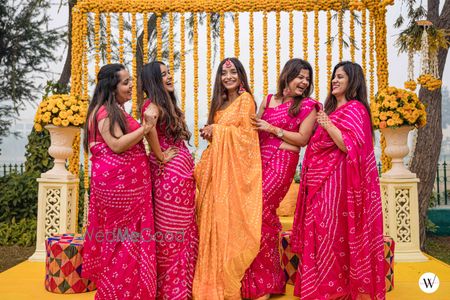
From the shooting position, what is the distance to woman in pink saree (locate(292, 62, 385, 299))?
3.04 meters

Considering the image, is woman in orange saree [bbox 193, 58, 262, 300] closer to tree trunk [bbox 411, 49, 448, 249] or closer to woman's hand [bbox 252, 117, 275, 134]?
woman's hand [bbox 252, 117, 275, 134]

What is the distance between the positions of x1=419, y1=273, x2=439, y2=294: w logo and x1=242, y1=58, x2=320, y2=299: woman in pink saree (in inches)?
41.9

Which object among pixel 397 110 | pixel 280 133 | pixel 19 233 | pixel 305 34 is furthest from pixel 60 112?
pixel 19 233

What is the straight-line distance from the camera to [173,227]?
308 cm

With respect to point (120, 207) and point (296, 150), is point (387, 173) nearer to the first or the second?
point (296, 150)

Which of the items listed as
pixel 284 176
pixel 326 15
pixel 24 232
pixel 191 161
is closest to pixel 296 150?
pixel 284 176

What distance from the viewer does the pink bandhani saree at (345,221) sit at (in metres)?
3.03

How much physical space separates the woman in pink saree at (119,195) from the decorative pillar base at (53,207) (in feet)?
6.27

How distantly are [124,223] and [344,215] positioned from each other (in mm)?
1330

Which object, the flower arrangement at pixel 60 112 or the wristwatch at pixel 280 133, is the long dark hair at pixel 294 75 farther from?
the flower arrangement at pixel 60 112

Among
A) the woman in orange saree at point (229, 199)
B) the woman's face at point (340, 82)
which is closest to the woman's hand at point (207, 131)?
the woman in orange saree at point (229, 199)

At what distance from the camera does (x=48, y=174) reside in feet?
15.9

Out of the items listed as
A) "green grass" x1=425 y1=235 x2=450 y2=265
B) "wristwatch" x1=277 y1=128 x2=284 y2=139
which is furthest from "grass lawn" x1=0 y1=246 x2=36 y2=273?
"green grass" x1=425 y1=235 x2=450 y2=265

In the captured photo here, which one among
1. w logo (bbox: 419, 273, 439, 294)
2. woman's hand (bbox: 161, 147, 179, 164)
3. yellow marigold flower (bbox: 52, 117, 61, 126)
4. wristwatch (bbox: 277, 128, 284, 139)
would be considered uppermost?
yellow marigold flower (bbox: 52, 117, 61, 126)
